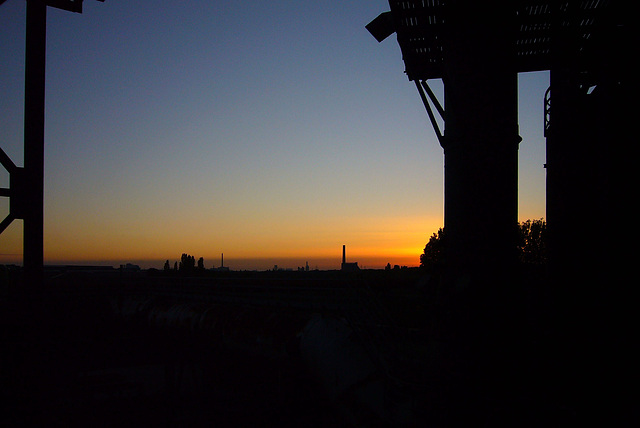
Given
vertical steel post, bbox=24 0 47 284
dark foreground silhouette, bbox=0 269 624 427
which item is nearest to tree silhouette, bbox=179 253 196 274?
dark foreground silhouette, bbox=0 269 624 427

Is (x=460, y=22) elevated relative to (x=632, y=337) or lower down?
elevated

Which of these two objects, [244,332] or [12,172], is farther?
[244,332]

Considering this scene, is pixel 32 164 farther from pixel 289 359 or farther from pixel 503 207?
pixel 503 207

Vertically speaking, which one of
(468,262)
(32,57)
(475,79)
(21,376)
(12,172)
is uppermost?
(32,57)

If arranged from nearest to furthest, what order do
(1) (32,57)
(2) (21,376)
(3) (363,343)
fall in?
(3) (363,343), (1) (32,57), (2) (21,376)

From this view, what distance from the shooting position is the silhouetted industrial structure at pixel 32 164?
30.2 ft

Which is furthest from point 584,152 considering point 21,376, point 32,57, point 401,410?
point 21,376

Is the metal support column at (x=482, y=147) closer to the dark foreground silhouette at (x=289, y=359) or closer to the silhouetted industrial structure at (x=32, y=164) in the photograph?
the dark foreground silhouette at (x=289, y=359)

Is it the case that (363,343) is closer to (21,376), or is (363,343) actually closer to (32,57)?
(21,376)

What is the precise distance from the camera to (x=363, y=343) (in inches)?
318

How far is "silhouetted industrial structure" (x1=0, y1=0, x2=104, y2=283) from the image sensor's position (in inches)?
362

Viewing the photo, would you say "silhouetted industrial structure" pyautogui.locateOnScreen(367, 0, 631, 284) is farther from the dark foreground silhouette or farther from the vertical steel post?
the vertical steel post

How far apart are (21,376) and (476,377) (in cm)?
933

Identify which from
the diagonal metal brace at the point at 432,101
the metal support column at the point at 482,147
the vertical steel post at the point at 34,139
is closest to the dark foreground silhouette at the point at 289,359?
the metal support column at the point at 482,147
